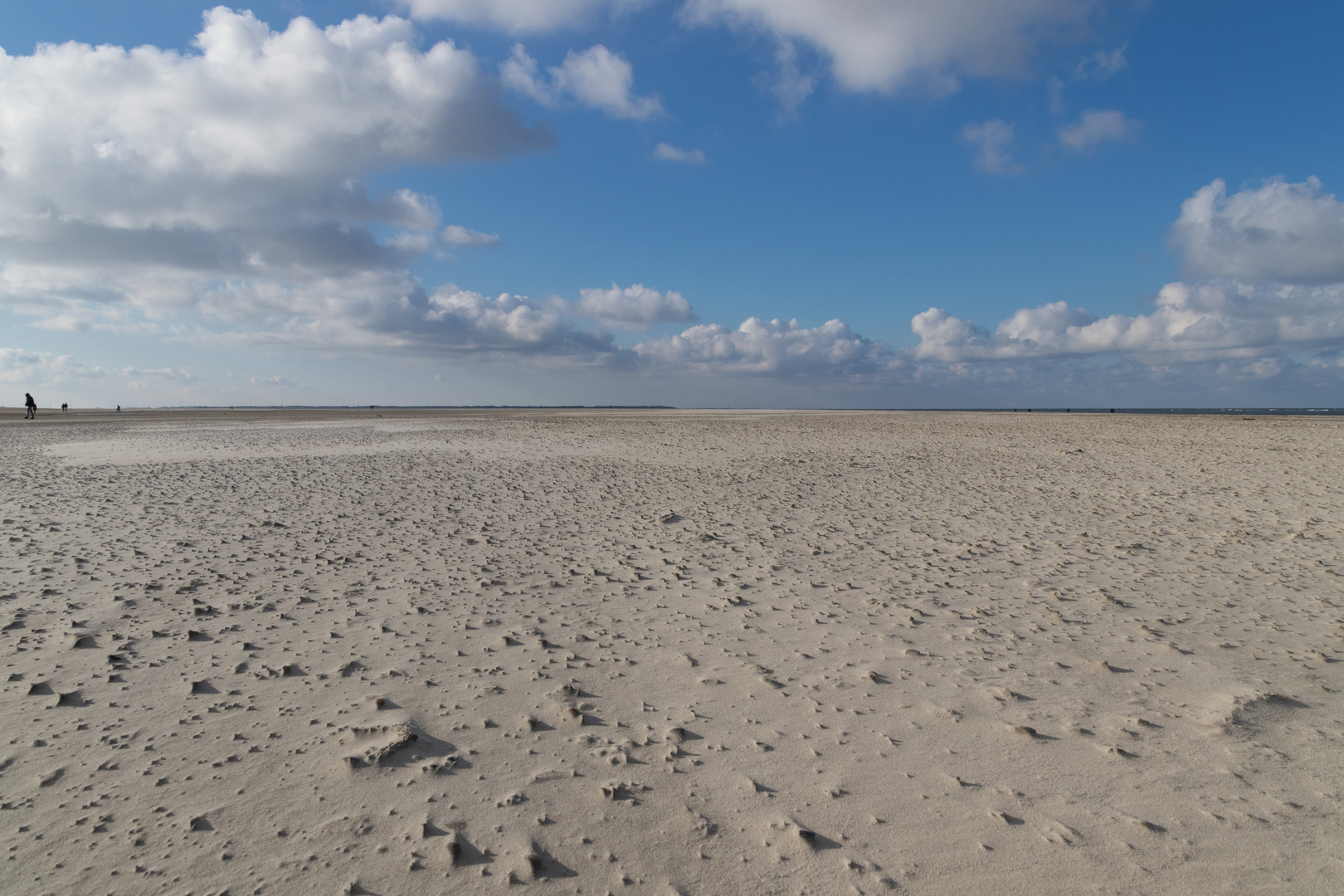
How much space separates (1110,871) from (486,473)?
555 inches

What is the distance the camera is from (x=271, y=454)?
19891 mm

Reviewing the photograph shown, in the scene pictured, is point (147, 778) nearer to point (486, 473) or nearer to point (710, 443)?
point (486, 473)

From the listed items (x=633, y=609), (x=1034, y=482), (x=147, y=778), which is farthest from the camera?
(x=1034, y=482)

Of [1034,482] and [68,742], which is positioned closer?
[68,742]

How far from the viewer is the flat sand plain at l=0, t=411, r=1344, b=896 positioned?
10.4 feet

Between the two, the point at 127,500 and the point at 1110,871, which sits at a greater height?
the point at 127,500

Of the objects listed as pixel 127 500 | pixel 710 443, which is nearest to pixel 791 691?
pixel 127 500

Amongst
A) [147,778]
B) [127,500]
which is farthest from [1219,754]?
[127,500]

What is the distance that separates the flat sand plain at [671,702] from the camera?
3160 mm

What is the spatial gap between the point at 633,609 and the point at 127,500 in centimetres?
1091

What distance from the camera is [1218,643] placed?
5.68 m

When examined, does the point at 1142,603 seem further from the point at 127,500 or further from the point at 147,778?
the point at 127,500

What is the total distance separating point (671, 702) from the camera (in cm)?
470

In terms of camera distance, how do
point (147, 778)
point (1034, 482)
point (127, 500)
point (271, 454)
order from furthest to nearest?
point (271, 454) → point (1034, 482) → point (127, 500) → point (147, 778)
